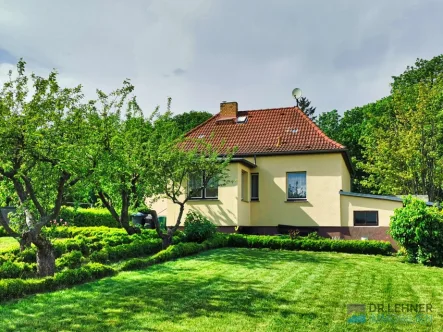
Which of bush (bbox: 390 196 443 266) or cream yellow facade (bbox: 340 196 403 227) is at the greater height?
cream yellow facade (bbox: 340 196 403 227)

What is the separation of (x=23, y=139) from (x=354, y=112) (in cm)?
4053

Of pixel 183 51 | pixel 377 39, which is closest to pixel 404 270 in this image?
pixel 377 39

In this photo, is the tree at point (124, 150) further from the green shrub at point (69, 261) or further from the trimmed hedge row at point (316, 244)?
the trimmed hedge row at point (316, 244)

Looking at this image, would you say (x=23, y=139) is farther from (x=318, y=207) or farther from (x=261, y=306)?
(x=318, y=207)

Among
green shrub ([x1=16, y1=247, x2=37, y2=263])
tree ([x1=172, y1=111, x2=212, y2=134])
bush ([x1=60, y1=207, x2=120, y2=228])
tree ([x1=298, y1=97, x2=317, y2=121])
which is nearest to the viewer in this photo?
green shrub ([x1=16, y1=247, x2=37, y2=263])

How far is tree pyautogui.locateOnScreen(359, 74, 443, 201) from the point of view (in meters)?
28.7

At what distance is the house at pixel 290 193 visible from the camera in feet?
65.3

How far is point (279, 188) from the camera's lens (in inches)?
845

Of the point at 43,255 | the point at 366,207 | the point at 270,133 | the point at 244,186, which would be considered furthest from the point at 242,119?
the point at 43,255

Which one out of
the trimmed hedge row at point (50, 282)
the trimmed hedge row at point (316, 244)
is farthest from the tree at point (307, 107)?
the trimmed hedge row at point (50, 282)

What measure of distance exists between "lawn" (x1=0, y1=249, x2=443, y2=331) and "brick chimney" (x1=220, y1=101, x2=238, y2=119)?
1369 centimetres

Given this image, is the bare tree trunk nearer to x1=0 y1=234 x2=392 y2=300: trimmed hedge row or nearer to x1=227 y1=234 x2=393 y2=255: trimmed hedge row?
x1=0 y1=234 x2=392 y2=300: trimmed hedge row
